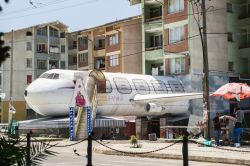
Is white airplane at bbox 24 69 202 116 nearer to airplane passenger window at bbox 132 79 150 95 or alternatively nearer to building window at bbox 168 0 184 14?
airplane passenger window at bbox 132 79 150 95

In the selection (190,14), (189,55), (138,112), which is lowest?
(138,112)

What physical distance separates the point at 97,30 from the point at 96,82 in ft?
118

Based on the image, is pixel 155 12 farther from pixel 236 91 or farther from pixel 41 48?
pixel 41 48

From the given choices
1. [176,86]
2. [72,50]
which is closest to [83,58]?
[72,50]

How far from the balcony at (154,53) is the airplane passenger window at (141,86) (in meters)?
7.62

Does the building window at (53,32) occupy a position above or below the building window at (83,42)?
above

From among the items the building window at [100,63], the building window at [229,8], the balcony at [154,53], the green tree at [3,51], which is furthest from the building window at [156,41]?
the green tree at [3,51]

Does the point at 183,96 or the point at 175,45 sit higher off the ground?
the point at 175,45

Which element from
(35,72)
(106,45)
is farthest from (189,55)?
(35,72)

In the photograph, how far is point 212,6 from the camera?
46781 mm

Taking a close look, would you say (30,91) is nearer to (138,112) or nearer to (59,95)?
(59,95)

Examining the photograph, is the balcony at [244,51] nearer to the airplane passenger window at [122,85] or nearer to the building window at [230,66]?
the building window at [230,66]

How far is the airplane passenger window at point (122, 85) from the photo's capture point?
4055cm

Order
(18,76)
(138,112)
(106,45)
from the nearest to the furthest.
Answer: (138,112) < (106,45) < (18,76)
